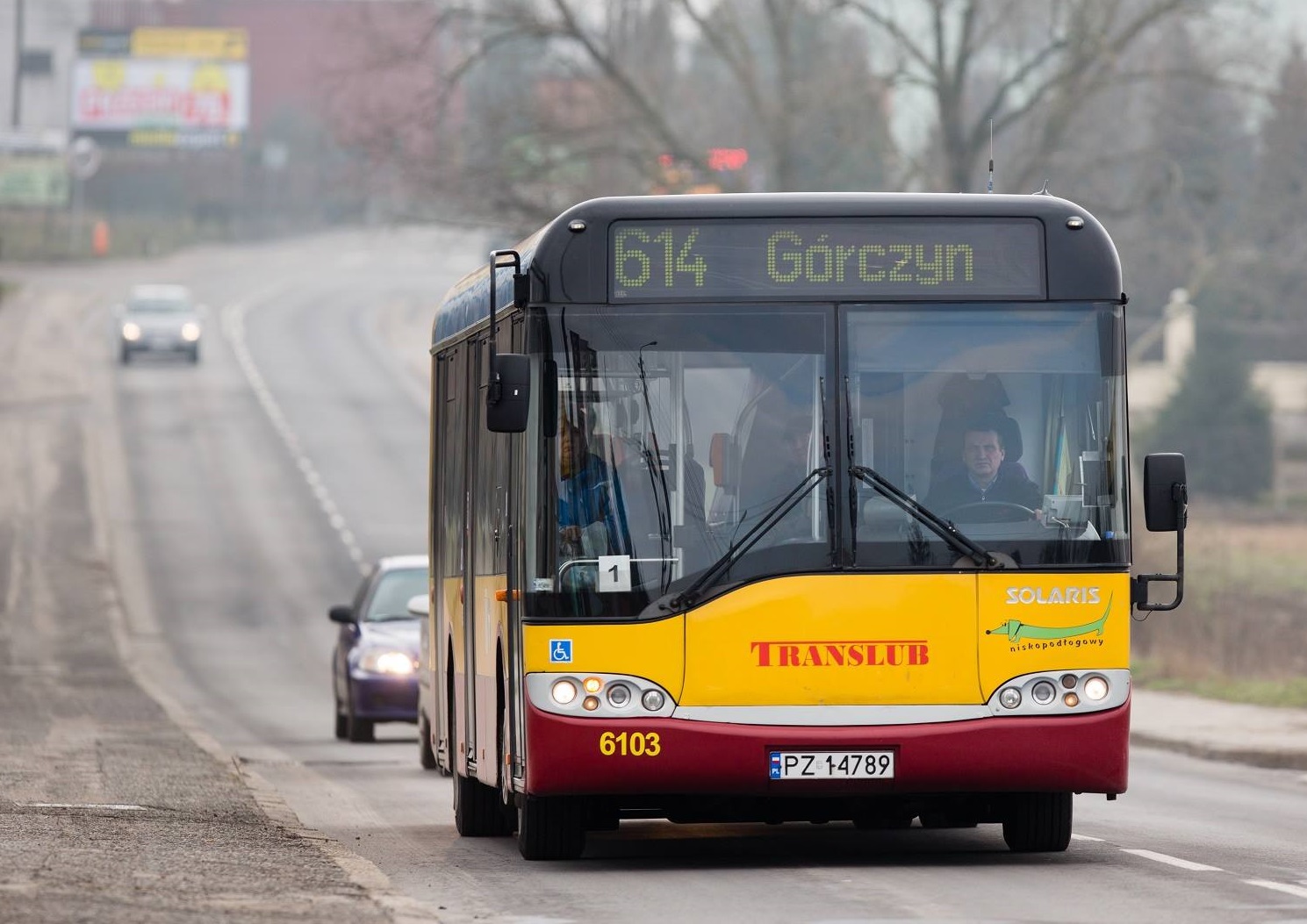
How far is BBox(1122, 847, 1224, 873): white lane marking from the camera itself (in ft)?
37.8

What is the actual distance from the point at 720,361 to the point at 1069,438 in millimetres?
1472

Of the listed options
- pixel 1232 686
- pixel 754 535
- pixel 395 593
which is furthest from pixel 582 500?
pixel 1232 686

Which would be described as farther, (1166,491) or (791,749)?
(1166,491)

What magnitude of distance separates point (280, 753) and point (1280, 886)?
13339 millimetres

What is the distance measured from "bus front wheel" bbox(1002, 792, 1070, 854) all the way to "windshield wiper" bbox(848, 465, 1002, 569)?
1.29m

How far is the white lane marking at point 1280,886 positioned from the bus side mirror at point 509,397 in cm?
342

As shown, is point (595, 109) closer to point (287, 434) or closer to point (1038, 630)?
point (287, 434)

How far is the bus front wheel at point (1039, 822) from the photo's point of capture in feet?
38.8

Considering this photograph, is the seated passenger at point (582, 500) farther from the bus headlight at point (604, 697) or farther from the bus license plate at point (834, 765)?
the bus license plate at point (834, 765)

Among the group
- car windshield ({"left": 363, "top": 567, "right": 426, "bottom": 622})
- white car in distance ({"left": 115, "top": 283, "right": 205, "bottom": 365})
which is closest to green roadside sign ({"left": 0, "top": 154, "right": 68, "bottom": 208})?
white car in distance ({"left": 115, "top": 283, "right": 205, "bottom": 365})

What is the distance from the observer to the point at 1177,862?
11.9 meters

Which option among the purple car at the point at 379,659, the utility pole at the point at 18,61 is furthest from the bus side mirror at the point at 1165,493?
the utility pole at the point at 18,61

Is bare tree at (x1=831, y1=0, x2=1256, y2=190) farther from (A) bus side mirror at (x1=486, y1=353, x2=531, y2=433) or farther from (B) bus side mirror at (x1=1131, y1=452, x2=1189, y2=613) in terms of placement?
(A) bus side mirror at (x1=486, y1=353, x2=531, y2=433)

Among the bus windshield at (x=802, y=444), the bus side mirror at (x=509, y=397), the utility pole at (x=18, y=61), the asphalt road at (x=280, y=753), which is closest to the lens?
the asphalt road at (x=280, y=753)
